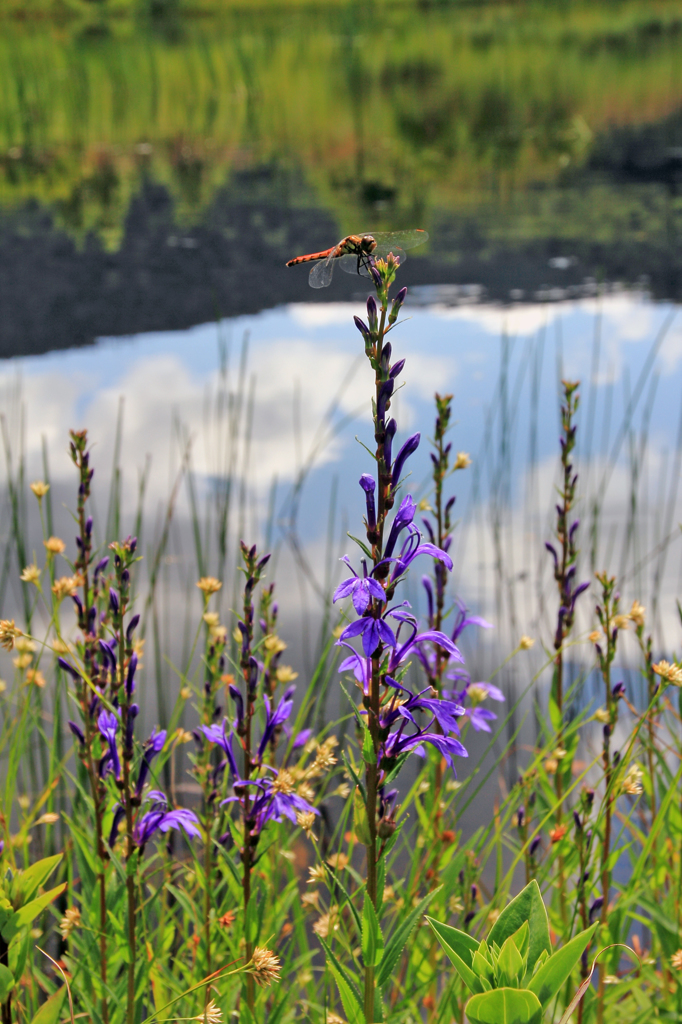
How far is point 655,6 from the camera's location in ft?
124

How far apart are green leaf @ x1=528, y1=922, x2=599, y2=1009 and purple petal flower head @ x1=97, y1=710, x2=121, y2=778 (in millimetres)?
925

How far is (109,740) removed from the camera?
1769 millimetres

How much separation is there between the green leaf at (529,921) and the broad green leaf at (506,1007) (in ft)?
0.45

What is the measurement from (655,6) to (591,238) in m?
35.5

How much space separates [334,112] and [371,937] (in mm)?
20693

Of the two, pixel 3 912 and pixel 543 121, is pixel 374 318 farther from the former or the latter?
pixel 543 121

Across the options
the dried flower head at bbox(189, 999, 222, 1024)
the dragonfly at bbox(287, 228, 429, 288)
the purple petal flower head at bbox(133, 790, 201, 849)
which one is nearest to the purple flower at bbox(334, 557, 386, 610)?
the dried flower head at bbox(189, 999, 222, 1024)

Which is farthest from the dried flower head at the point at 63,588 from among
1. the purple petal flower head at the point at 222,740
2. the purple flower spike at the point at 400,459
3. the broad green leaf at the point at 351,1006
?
the broad green leaf at the point at 351,1006

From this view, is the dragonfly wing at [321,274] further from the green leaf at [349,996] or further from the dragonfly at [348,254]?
the green leaf at [349,996]

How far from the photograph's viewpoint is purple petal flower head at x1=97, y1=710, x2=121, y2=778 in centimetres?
176

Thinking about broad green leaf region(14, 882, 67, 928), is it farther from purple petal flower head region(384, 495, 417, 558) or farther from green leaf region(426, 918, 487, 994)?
purple petal flower head region(384, 495, 417, 558)

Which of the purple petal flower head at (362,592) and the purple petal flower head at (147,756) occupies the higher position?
the purple petal flower head at (362,592)

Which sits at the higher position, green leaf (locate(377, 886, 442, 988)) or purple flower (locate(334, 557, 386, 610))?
purple flower (locate(334, 557, 386, 610))

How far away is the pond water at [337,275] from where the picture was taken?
17.2 feet
